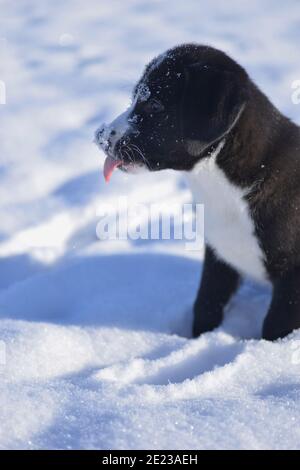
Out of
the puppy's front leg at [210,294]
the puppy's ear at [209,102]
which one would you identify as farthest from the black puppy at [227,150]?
the puppy's front leg at [210,294]

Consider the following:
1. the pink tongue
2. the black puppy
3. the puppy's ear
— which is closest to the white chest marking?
the black puppy

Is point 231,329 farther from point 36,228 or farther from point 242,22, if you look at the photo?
point 242,22

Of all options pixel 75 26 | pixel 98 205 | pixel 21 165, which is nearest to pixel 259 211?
pixel 98 205

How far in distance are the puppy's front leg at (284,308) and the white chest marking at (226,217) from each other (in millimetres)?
81

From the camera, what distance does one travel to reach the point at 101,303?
2471 millimetres

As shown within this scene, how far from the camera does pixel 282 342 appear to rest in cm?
214

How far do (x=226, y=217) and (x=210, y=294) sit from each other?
0.34 m

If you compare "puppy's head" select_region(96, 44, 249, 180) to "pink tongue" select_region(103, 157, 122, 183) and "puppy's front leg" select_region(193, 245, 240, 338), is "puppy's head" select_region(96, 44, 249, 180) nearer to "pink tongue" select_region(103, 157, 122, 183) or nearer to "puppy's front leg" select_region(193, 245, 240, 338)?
"pink tongue" select_region(103, 157, 122, 183)

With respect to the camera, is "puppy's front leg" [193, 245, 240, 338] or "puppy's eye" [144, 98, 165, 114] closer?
"puppy's eye" [144, 98, 165, 114]

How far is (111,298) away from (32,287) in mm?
308

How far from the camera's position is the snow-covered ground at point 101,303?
5.24ft

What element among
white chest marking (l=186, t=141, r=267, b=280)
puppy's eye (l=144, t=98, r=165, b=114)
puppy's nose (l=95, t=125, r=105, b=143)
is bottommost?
white chest marking (l=186, t=141, r=267, b=280)

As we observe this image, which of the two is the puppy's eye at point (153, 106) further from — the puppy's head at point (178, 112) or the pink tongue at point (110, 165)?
the pink tongue at point (110, 165)

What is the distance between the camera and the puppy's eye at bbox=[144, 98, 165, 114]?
2.00 m
